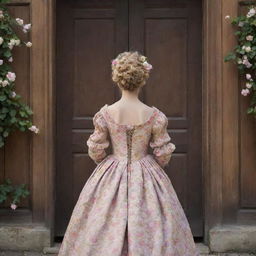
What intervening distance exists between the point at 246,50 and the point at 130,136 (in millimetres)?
1774

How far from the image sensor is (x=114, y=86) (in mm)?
6020

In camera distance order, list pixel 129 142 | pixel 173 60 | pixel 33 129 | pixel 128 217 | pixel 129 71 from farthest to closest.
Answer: pixel 173 60
pixel 33 129
pixel 129 142
pixel 129 71
pixel 128 217

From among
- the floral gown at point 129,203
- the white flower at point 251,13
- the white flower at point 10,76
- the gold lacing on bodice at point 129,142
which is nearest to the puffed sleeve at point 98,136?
the floral gown at point 129,203

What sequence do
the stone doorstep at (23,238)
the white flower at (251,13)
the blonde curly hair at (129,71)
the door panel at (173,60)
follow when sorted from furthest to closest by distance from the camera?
the door panel at (173,60), the stone doorstep at (23,238), the white flower at (251,13), the blonde curly hair at (129,71)

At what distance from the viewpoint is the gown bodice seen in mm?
4191

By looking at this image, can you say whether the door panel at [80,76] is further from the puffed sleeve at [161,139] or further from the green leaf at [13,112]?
the puffed sleeve at [161,139]

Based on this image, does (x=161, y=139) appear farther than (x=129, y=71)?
Yes

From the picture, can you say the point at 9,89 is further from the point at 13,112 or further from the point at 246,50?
the point at 246,50

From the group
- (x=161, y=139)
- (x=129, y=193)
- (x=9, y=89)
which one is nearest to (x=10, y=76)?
(x=9, y=89)

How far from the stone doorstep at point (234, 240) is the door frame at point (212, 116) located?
0.12m

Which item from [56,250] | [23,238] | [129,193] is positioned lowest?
[56,250]

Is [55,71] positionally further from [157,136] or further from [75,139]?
[157,136]

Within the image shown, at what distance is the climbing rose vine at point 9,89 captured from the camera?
18.2ft

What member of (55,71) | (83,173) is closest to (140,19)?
(55,71)
